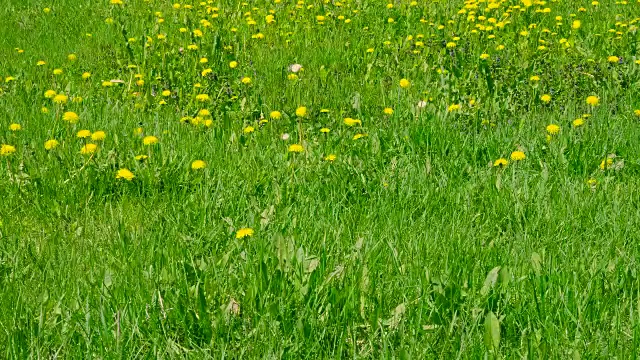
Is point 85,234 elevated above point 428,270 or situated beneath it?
situated beneath

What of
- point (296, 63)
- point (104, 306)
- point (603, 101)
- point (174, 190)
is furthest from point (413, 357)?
point (296, 63)

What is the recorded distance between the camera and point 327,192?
3.36 metres

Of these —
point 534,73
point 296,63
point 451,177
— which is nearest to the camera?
point 451,177

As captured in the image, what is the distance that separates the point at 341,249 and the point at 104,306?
35.2 inches

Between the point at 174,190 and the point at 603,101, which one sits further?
the point at 603,101

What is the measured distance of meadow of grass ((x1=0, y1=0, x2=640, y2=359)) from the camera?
2236mm

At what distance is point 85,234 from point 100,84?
2.73 meters

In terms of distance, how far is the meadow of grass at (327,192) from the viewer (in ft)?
7.34

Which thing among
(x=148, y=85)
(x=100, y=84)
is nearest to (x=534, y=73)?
(x=148, y=85)

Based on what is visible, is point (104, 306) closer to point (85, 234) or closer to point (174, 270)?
point (174, 270)

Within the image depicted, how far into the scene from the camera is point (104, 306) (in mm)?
2285

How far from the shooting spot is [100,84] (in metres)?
5.54

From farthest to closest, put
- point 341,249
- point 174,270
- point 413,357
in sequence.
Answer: point 341,249, point 174,270, point 413,357

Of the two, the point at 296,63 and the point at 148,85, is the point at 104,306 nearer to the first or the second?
the point at 148,85
